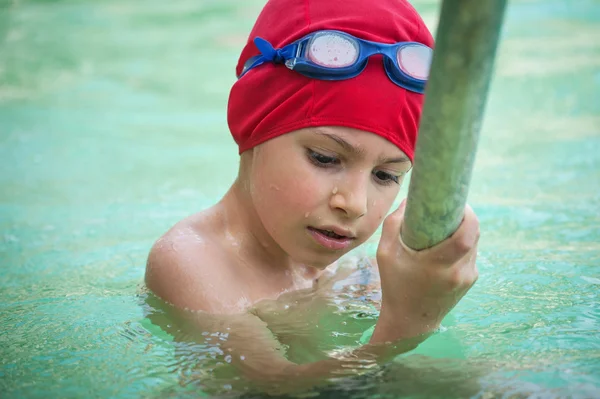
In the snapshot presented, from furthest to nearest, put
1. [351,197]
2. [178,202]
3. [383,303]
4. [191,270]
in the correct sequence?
1. [178,202]
2. [191,270]
3. [351,197]
4. [383,303]

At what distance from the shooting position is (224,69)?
430 inches

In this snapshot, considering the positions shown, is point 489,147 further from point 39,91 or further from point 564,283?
point 39,91

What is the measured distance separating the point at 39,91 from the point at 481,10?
8.86 m

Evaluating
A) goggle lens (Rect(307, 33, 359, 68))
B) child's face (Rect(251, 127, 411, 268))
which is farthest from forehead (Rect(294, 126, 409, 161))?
goggle lens (Rect(307, 33, 359, 68))

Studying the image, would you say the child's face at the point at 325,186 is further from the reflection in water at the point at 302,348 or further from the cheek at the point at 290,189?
the reflection in water at the point at 302,348

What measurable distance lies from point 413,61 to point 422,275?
109 cm

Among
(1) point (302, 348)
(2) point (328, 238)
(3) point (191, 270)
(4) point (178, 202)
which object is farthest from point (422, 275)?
(4) point (178, 202)

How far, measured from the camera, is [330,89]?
2965 millimetres

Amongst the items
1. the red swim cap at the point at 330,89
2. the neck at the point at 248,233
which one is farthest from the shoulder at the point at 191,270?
the red swim cap at the point at 330,89

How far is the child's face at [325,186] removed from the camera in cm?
286

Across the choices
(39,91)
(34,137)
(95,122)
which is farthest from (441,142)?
(39,91)

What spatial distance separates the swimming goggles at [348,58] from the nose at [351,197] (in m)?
0.43

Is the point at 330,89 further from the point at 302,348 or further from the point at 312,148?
the point at 302,348

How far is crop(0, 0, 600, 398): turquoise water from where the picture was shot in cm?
274
